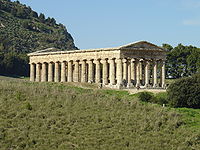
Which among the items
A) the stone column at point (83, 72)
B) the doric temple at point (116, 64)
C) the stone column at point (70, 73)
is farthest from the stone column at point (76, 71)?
the stone column at point (83, 72)

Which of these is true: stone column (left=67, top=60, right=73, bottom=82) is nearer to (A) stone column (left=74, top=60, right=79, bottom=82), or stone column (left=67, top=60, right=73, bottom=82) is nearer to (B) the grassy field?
(A) stone column (left=74, top=60, right=79, bottom=82)

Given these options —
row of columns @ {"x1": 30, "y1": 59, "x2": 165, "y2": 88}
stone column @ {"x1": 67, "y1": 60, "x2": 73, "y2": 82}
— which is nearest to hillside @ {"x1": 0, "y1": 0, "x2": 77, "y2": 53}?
row of columns @ {"x1": 30, "y1": 59, "x2": 165, "y2": 88}

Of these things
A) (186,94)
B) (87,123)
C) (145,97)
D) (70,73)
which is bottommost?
(87,123)

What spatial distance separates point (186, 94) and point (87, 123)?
68.2 ft

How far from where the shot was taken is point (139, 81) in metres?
86.2

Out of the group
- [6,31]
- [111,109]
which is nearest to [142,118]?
[111,109]

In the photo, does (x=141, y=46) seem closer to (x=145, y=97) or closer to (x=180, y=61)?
(x=145, y=97)

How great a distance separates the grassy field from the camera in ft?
117

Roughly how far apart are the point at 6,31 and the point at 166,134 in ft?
390

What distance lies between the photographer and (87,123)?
39656 mm

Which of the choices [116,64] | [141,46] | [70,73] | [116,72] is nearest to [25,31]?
[70,73]

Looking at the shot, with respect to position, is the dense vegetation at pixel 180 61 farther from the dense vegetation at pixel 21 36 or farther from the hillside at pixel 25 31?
the hillside at pixel 25 31

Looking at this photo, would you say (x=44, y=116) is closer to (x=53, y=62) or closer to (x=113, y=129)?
(x=113, y=129)

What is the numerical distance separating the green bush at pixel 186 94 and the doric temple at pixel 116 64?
68.8 feet
